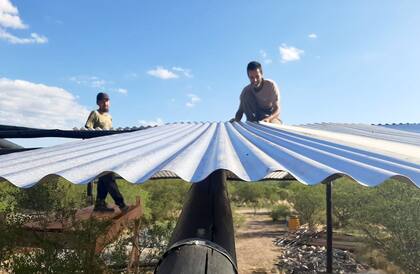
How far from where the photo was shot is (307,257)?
17.5 meters

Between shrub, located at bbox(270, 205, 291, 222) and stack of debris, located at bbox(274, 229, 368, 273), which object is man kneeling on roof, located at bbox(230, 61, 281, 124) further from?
shrub, located at bbox(270, 205, 291, 222)

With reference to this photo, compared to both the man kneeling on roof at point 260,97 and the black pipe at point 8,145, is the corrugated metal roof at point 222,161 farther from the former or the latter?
the black pipe at point 8,145

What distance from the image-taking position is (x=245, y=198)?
35.7m

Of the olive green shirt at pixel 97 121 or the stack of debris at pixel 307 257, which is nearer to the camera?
the olive green shirt at pixel 97 121

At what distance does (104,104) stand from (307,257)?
13790 millimetres

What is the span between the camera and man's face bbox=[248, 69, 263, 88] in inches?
199

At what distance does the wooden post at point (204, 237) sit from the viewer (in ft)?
6.05

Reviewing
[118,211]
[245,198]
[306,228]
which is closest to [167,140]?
[118,211]

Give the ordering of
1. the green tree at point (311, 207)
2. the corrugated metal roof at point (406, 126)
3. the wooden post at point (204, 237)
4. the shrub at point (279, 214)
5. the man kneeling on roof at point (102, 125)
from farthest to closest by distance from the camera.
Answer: the shrub at point (279, 214) → the green tree at point (311, 207) → the man kneeling on roof at point (102, 125) → the corrugated metal roof at point (406, 126) → the wooden post at point (204, 237)

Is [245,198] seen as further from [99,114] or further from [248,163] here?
[248,163]

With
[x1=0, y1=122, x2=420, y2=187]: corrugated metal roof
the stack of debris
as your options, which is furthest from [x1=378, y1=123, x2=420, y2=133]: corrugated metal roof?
the stack of debris

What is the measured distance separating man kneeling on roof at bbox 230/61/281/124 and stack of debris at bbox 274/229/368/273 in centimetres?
1160

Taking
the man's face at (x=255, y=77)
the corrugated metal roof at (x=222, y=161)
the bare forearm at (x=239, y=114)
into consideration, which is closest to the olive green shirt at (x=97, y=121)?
the bare forearm at (x=239, y=114)

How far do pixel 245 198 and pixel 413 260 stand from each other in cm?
2202
